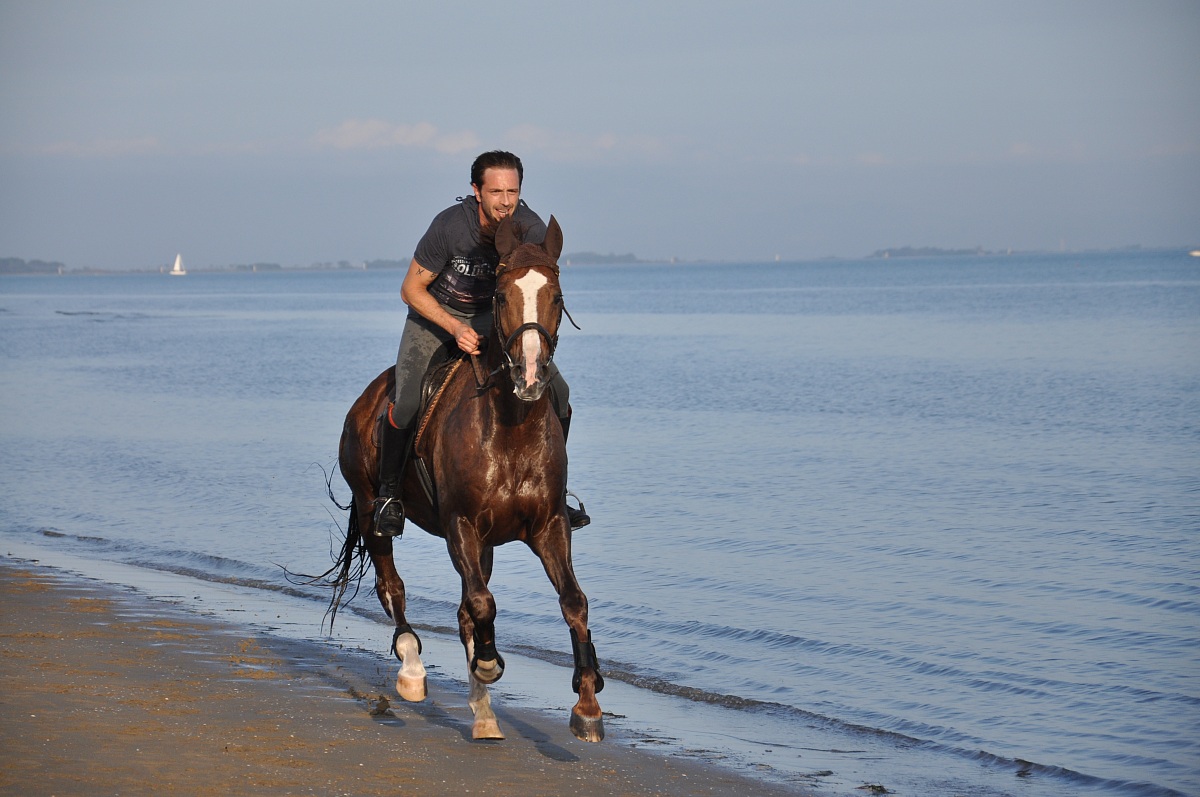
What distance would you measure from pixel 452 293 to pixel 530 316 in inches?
59.3

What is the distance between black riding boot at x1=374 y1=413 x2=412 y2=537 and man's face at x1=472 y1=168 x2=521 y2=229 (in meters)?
1.53

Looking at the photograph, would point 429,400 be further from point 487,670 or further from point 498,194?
point 487,670

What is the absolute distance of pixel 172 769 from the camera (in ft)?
21.3

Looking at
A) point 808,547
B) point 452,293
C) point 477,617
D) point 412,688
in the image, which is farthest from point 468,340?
point 808,547

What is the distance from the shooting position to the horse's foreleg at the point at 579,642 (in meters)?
6.73

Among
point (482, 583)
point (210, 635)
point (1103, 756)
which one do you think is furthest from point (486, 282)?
point (1103, 756)

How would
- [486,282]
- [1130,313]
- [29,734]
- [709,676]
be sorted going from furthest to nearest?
1. [1130,313]
2. [709,676]
3. [486,282]
4. [29,734]

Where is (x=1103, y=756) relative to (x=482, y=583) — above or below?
below

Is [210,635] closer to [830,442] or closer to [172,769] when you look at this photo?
[172,769]

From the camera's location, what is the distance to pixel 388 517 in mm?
8406

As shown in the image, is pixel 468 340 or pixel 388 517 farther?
pixel 388 517

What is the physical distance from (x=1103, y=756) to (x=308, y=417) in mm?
25874

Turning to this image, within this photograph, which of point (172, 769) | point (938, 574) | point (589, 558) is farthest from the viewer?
point (589, 558)

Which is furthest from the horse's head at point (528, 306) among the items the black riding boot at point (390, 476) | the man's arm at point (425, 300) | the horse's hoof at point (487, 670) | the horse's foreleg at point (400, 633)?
the horse's foreleg at point (400, 633)
